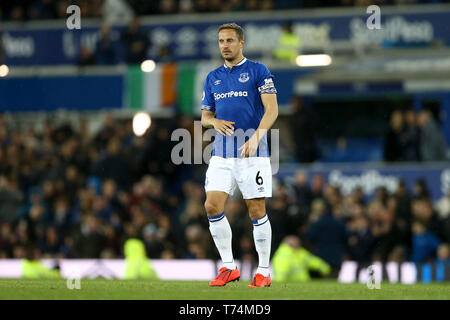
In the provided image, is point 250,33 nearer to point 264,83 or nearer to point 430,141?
point 430,141

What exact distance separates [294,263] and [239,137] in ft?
23.6

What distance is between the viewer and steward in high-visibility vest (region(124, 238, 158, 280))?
1728cm

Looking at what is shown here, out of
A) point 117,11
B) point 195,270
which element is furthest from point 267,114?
point 117,11

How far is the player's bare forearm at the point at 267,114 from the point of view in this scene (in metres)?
9.37

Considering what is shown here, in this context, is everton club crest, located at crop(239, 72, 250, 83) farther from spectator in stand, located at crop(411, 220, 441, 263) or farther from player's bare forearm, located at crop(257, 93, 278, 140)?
spectator in stand, located at crop(411, 220, 441, 263)

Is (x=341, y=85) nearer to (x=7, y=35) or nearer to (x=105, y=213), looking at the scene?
(x=105, y=213)

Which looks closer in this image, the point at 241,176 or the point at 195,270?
the point at 241,176

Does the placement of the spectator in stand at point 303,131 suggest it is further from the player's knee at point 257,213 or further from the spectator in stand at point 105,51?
the player's knee at point 257,213

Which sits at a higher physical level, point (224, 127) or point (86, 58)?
point (86, 58)

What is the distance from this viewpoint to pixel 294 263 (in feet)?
53.6

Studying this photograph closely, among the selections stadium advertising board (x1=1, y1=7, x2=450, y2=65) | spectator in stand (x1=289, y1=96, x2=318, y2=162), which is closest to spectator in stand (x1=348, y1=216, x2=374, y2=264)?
spectator in stand (x1=289, y1=96, x2=318, y2=162)

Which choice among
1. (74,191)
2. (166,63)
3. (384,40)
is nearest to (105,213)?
(74,191)

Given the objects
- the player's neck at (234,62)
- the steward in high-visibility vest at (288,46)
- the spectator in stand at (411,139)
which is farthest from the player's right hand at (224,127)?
the steward in high-visibility vest at (288,46)
